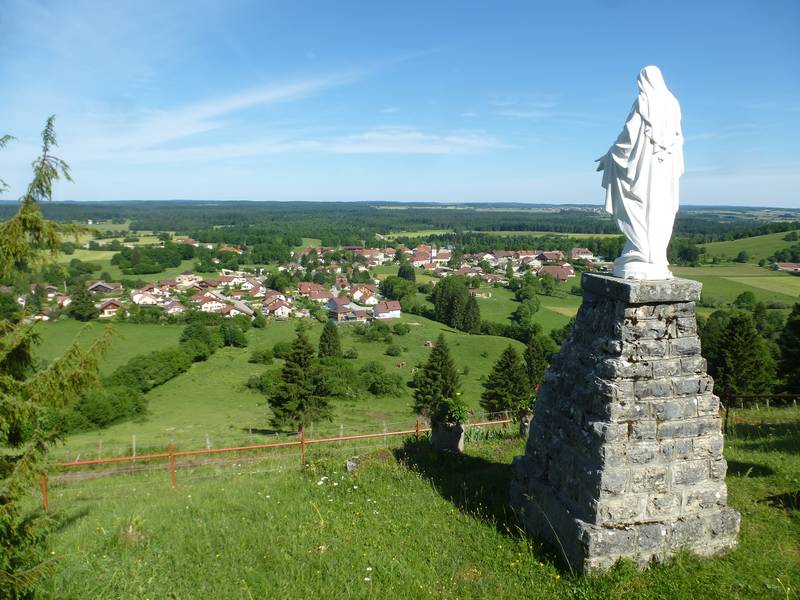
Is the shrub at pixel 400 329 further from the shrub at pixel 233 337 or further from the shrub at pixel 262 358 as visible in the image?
the shrub at pixel 233 337

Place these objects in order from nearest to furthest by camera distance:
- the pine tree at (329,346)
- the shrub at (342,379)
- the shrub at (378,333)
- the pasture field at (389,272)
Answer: the shrub at (342,379) < the pine tree at (329,346) < the shrub at (378,333) < the pasture field at (389,272)

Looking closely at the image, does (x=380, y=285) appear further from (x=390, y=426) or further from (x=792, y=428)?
(x=792, y=428)

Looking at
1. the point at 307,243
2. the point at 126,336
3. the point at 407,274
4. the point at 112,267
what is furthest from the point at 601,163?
the point at 307,243

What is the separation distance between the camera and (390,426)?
3538 centimetres

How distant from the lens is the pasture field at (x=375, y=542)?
5.33 m

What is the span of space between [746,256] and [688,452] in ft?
320

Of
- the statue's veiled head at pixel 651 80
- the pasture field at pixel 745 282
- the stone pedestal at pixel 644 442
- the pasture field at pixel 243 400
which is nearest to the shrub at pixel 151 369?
the pasture field at pixel 243 400

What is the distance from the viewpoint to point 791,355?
25.5 metres

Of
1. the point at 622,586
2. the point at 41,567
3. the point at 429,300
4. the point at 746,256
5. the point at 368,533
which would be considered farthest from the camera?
the point at 429,300

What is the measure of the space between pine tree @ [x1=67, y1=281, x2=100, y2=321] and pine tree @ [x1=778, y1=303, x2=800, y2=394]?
63.4 metres

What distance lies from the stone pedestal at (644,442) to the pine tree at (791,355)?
24.4 metres

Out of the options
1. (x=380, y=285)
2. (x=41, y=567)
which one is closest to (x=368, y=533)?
(x=41, y=567)

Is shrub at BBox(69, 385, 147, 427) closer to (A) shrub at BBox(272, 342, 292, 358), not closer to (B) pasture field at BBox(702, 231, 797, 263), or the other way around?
(A) shrub at BBox(272, 342, 292, 358)

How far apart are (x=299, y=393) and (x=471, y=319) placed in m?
→ 42.0
